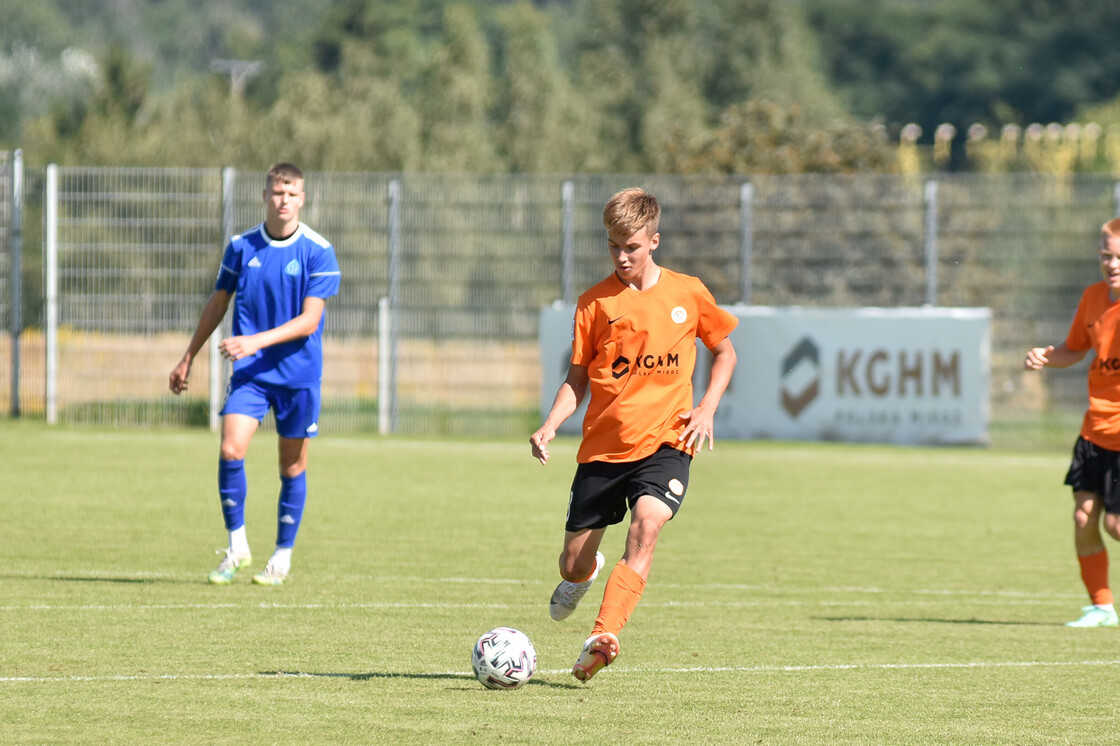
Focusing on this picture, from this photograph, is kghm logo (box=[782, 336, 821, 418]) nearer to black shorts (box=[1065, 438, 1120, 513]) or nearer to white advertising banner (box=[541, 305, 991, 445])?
white advertising banner (box=[541, 305, 991, 445])

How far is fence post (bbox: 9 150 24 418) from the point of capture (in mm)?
24969

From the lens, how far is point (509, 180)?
2530cm

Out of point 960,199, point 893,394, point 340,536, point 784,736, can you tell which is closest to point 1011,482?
point 893,394

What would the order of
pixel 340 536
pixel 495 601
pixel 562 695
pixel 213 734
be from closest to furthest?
pixel 213 734 → pixel 562 695 → pixel 495 601 → pixel 340 536

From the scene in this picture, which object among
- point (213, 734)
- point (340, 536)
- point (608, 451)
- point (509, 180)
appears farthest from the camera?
point (509, 180)

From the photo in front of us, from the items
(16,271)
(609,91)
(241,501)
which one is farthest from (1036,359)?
(609,91)

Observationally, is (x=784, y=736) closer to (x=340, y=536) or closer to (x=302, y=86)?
(x=340, y=536)

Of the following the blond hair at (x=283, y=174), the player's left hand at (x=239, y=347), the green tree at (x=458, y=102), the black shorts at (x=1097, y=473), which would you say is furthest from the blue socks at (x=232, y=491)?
the green tree at (x=458, y=102)

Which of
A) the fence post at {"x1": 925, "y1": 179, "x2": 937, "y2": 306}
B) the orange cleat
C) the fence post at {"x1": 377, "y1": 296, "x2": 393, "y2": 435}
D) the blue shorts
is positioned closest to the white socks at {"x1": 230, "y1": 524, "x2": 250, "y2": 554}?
the blue shorts

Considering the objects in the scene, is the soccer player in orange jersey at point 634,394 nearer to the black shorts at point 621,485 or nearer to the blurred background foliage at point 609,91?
the black shorts at point 621,485

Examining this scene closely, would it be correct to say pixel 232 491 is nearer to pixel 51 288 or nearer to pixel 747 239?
pixel 747 239

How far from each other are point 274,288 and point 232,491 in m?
1.18

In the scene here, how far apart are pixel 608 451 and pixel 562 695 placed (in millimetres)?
1053

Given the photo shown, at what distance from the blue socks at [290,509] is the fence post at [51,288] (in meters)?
15.9
